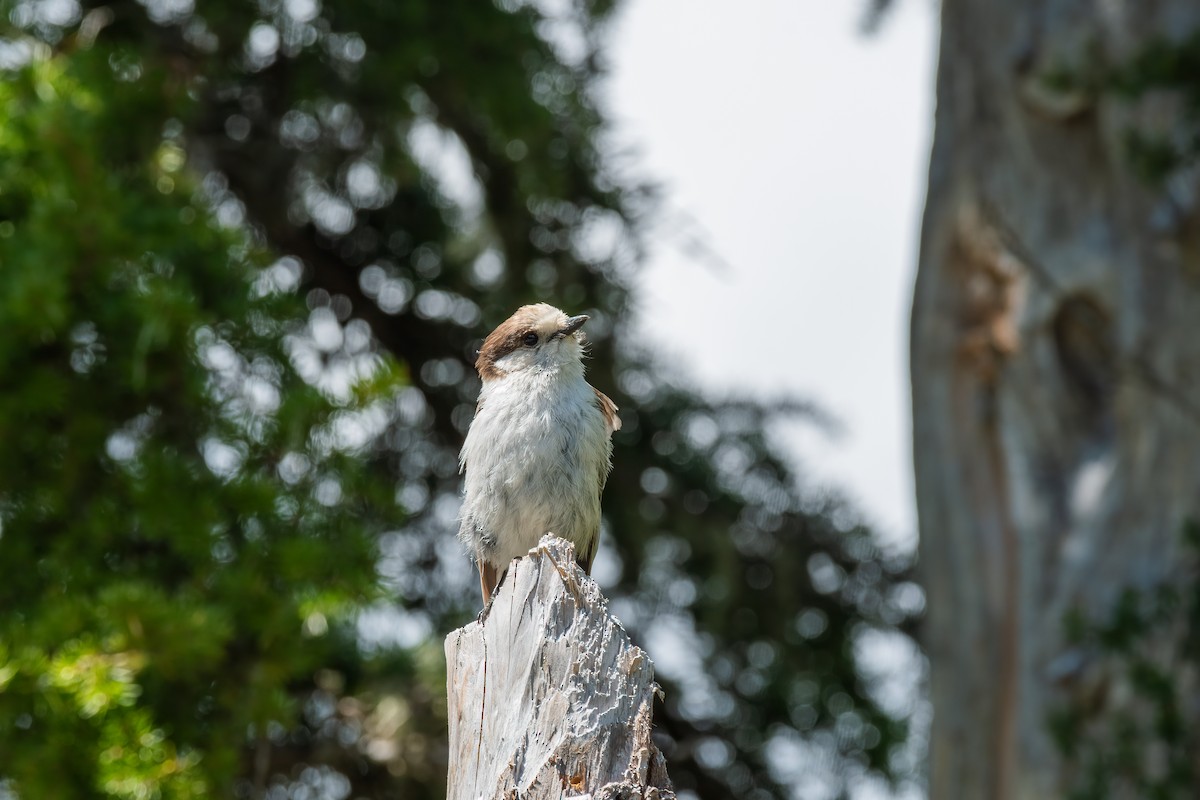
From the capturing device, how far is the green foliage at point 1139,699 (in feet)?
14.8

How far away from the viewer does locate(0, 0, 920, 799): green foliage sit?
448 centimetres

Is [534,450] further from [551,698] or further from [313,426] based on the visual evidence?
[551,698]

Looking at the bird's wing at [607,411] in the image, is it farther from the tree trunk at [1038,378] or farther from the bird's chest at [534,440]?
the tree trunk at [1038,378]

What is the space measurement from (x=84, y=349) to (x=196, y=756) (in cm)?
144

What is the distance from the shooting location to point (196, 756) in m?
4.29

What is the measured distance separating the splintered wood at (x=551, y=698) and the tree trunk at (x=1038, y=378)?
3.44m

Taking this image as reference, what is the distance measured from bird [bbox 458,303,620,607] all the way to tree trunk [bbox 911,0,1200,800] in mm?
2246

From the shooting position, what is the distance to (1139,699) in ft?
17.6

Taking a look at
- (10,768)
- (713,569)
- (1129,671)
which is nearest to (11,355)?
(10,768)

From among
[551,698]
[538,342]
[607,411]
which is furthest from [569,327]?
[551,698]

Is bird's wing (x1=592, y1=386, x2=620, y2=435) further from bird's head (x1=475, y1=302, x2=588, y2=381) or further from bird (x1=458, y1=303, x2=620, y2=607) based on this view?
bird's head (x1=475, y1=302, x2=588, y2=381)

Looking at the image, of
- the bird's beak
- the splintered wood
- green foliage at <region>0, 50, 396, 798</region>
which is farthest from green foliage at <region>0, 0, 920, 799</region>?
the splintered wood

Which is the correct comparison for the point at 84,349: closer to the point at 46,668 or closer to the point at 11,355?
the point at 11,355

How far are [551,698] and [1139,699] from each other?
342 centimetres
